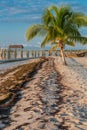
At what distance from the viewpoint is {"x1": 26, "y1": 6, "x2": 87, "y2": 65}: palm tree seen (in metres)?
25.1

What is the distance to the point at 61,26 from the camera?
83.0 feet

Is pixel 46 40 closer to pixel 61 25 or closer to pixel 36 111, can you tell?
pixel 61 25

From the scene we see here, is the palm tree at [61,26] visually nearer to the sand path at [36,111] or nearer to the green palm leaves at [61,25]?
the green palm leaves at [61,25]

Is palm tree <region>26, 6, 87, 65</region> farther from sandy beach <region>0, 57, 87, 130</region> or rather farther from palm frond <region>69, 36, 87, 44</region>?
sandy beach <region>0, 57, 87, 130</region>

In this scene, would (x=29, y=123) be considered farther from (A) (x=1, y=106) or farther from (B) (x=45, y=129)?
(A) (x=1, y=106)

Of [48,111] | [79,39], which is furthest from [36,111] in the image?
[79,39]

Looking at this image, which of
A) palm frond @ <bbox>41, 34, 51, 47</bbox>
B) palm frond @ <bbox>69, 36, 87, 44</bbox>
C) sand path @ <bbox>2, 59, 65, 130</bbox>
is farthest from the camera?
palm frond @ <bbox>41, 34, 51, 47</bbox>

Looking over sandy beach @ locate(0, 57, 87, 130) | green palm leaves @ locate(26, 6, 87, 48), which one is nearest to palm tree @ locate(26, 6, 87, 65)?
green palm leaves @ locate(26, 6, 87, 48)

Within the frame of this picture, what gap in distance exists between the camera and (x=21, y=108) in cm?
857

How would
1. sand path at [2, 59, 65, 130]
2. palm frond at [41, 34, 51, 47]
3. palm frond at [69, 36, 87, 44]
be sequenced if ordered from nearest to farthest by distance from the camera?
1. sand path at [2, 59, 65, 130]
2. palm frond at [69, 36, 87, 44]
3. palm frond at [41, 34, 51, 47]

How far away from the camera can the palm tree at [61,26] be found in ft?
82.4

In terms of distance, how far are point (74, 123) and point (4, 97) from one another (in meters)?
3.73

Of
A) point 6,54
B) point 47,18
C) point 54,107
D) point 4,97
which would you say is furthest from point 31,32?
point 6,54

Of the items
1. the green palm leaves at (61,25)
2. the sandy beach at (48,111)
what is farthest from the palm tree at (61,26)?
the sandy beach at (48,111)
